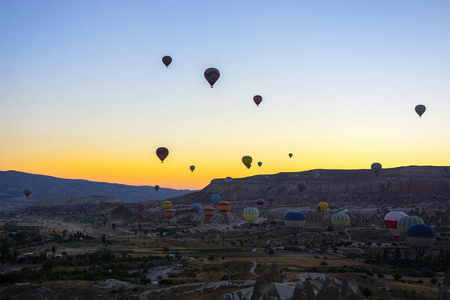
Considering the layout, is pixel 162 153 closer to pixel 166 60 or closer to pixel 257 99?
pixel 166 60

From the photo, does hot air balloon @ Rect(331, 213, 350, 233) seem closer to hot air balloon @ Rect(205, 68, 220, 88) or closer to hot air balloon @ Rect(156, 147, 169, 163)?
hot air balloon @ Rect(205, 68, 220, 88)

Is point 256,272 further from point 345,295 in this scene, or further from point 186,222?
point 186,222

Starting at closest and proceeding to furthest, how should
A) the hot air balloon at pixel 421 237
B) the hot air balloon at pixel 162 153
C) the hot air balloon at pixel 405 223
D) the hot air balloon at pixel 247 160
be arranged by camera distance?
the hot air balloon at pixel 421 237, the hot air balloon at pixel 405 223, the hot air balloon at pixel 162 153, the hot air balloon at pixel 247 160

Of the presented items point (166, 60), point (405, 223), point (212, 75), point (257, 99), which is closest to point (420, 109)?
point (405, 223)

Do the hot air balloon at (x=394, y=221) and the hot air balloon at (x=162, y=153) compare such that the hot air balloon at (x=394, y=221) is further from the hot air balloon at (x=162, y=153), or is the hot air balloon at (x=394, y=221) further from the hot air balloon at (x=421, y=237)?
the hot air balloon at (x=162, y=153)

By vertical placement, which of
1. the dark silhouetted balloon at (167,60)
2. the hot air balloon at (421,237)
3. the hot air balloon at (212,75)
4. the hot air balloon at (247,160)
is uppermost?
the dark silhouetted balloon at (167,60)

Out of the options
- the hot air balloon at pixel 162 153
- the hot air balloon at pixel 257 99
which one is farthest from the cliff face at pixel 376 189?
the hot air balloon at pixel 162 153

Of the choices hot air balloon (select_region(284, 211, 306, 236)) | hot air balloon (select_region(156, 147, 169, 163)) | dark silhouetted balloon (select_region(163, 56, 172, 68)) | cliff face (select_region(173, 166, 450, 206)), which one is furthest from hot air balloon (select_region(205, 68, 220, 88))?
cliff face (select_region(173, 166, 450, 206))

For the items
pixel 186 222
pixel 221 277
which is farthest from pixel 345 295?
pixel 186 222
